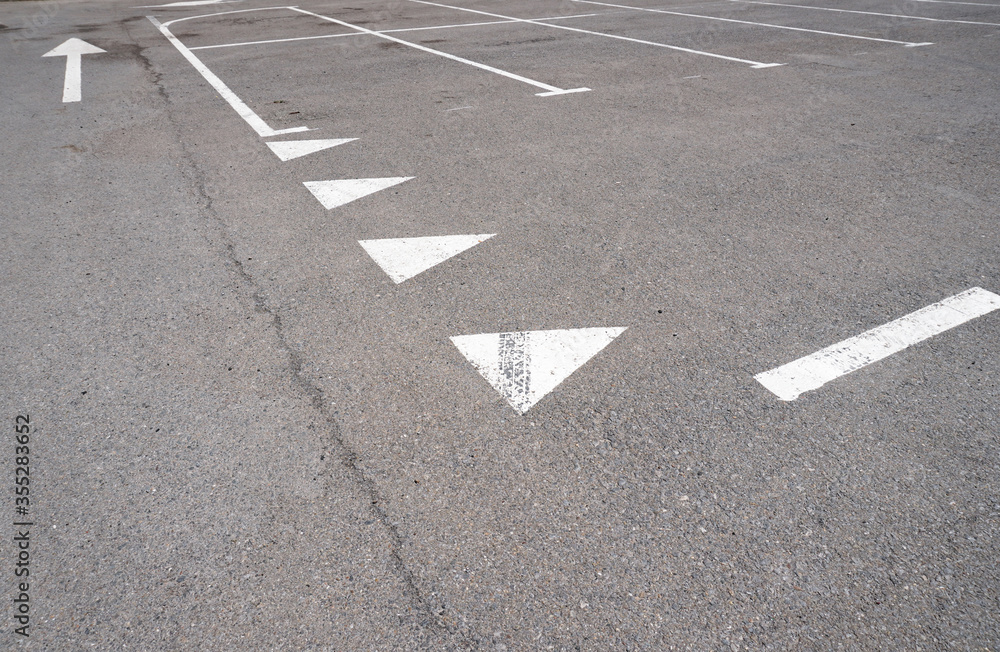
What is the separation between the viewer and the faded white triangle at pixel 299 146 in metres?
6.28

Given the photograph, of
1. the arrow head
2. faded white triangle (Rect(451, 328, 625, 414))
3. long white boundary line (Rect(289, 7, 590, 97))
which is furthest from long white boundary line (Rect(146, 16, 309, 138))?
faded white triangle (Rect(451, 328, 625, 414))

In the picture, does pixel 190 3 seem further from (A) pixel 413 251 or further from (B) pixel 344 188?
(A) pixel 413 251

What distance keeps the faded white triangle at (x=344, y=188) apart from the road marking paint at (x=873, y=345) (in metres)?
3.32

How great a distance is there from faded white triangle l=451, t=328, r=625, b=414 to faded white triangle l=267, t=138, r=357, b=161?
351cm

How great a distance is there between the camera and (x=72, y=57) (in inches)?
422

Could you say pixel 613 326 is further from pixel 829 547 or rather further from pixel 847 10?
pixel 847 10

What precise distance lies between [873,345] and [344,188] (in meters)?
3.84

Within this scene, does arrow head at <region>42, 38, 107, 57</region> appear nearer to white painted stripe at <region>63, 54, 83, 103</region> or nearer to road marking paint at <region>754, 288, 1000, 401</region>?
white painted stripe at <region>63, 54, 83, 103</region>

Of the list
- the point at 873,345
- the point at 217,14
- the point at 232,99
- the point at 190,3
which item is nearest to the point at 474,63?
the point at 232,99

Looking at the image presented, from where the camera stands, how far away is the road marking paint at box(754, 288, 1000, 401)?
323 cm

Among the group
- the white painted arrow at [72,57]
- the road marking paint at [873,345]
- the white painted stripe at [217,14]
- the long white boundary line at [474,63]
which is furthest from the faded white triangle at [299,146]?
the white painted stripe at [217,14]

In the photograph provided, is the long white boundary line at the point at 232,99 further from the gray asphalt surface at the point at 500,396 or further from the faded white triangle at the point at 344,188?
the faded white triangle at the point at 344,188

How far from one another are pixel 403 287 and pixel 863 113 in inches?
217

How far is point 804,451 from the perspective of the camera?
283cm
